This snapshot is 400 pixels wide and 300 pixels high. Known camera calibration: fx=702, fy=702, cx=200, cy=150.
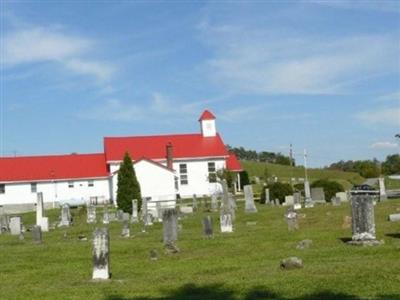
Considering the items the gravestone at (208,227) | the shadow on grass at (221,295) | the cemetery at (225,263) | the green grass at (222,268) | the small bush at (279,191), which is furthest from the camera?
the small bush at (279,191)

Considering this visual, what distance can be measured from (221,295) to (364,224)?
7148 millimetres

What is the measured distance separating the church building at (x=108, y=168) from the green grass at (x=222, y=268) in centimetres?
4893

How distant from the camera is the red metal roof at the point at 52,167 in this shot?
73250 mm

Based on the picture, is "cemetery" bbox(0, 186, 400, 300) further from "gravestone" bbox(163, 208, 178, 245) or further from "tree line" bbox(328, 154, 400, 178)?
"tree line" bbox(328, 154, 400, 178)

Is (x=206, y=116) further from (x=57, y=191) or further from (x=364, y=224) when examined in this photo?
(x=364, y=224)

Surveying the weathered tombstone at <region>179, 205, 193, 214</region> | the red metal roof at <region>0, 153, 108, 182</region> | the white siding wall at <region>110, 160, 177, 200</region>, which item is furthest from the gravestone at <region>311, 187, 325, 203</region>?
the red metal roof at <region>0, 153, 108, 182</region>

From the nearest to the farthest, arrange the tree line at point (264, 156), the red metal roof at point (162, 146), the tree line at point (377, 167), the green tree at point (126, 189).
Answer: the green tree at point (126, 189) < the red metal roof at point (162, 146) < the tree line at point (377, 167) < the tree line at point (264, 156)

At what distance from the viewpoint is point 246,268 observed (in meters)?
14.9

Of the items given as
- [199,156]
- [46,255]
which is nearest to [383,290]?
[46,255]

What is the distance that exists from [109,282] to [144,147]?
202ft

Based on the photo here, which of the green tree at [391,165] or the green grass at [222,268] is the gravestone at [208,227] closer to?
the green grass at [222,268]

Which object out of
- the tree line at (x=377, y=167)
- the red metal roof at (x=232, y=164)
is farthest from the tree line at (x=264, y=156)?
the red metal roof at (x=232, y=164)

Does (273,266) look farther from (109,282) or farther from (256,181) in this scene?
(256,181)

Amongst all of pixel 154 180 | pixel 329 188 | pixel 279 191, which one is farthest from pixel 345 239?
pixel 154 180
